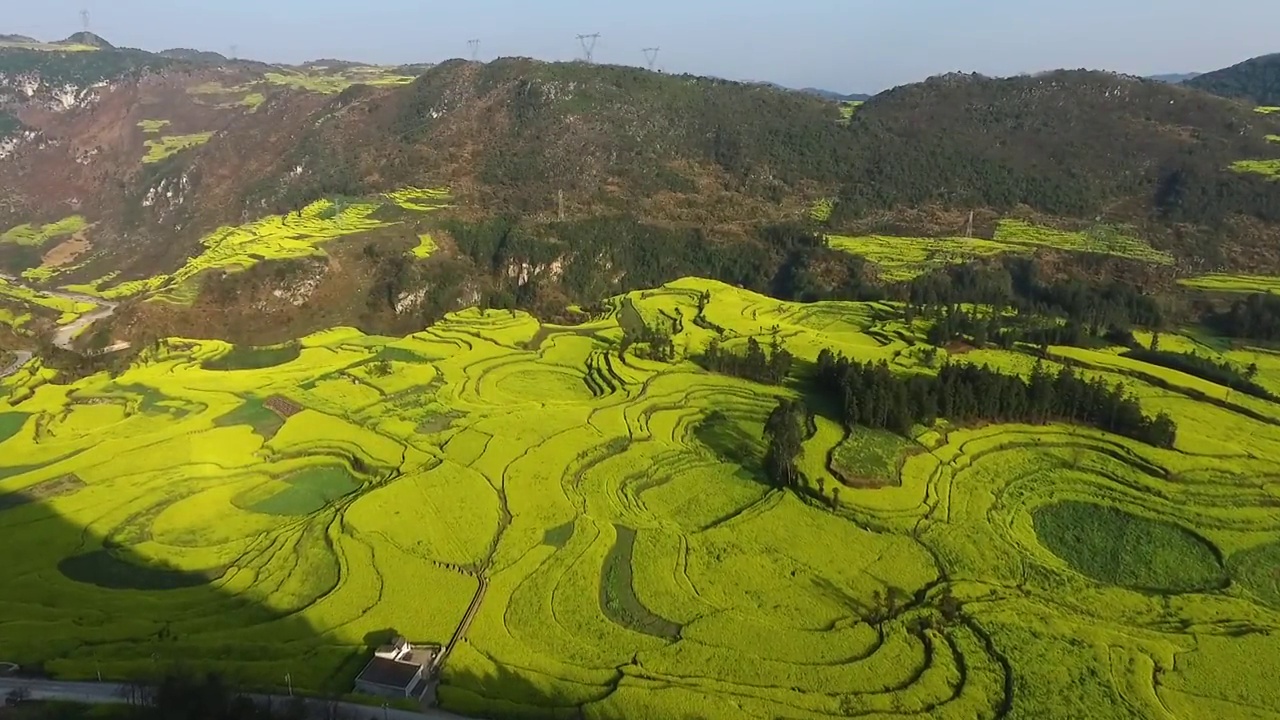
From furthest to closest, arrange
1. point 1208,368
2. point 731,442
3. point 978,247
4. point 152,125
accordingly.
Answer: point 152,125
point 978,247
point 1208,368
point 731,442

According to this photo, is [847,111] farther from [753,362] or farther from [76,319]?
[76,319]

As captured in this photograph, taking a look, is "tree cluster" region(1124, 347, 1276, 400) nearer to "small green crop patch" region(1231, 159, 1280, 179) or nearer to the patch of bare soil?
"small green crop patch" region(1231, 159, 1280, 179)

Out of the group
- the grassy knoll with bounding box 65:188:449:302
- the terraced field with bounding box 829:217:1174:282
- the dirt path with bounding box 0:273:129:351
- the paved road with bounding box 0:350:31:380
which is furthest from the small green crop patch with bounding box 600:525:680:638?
the terraced field with bounding box 829:217:1174:282

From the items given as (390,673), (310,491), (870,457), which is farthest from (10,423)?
(870,457)

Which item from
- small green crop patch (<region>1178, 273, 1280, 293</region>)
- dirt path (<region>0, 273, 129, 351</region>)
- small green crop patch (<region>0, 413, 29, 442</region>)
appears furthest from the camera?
small green crop patch (<region>1178, 273, 1280, 293</region>)

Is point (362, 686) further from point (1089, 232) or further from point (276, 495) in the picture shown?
point (1089, 232)

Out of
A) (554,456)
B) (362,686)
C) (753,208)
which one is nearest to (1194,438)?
(554,456)

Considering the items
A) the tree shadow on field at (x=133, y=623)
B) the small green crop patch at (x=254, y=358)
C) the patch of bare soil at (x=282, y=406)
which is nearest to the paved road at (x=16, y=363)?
the small green crop patch at (x=254, y=358)
